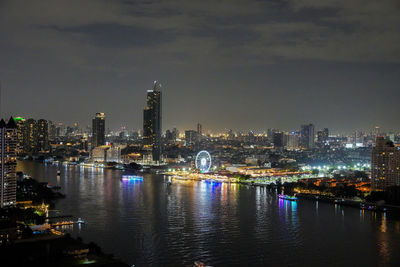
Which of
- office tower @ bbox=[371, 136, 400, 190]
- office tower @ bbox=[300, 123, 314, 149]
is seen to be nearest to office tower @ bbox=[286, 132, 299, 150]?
office tower @ bbox=[300, 123, 314, 149]

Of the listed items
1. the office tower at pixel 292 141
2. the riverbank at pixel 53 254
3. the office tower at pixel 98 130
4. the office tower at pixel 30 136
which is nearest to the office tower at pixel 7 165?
the riverbank at pixel 53 254

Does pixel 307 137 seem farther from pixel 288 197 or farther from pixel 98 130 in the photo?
pixel 288 197

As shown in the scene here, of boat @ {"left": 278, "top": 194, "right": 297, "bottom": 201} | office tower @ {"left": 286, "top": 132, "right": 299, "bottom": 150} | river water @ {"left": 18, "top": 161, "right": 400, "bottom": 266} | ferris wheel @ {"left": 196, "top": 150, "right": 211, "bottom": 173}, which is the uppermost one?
office tower @ {"left": 286, "top": 132, "right": 299, "bottom": 150}

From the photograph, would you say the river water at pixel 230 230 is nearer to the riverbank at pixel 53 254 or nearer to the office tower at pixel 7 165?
the riverbank at pixel 53 254

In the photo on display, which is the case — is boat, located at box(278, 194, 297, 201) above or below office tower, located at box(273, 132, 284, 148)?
below

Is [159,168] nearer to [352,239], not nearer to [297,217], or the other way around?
[297,217]

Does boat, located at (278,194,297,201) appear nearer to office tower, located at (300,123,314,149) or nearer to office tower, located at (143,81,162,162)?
office tower, located at (143,81,162,162)
